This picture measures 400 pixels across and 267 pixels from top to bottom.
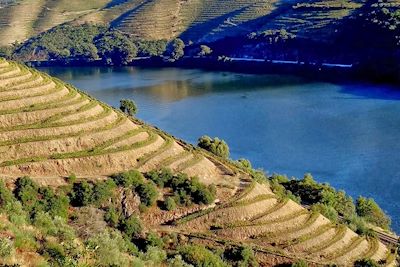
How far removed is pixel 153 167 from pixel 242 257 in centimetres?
786

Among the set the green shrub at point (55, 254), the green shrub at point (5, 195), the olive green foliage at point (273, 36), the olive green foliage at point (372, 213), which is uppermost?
the green shrub at point (55, 254)

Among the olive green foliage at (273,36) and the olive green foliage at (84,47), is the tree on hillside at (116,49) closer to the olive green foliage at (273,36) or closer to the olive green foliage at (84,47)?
the olive green foliage at (84,47)

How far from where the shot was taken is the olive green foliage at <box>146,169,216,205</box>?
102ft

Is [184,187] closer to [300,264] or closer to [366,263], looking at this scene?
[300,264]

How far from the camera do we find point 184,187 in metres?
31.3

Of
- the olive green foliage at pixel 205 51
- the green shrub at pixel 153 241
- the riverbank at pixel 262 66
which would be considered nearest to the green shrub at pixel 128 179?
the green shrub at pixel 153 241

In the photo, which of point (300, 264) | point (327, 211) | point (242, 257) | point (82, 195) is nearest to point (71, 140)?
point (82, 195)

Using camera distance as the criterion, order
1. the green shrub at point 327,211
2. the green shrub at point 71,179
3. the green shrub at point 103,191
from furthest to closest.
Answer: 1. the green shrub at point 327,211
2. the green shrub at point 71,179
3. the green shrub at point 103,191

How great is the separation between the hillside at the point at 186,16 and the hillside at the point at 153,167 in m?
83.0

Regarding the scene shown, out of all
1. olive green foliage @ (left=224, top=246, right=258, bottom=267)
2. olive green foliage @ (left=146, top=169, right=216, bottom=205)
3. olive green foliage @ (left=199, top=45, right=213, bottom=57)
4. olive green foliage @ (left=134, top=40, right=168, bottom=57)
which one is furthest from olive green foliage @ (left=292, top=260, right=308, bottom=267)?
olive green foliage @ (left=134, top=40, right=168, bottom=57)

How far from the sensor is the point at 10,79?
1410 inches

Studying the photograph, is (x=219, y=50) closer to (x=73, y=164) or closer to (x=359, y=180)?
(x=359, y=180)

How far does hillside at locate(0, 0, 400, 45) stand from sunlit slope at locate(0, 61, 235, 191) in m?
82.7

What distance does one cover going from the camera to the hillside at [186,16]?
117844 millimetres
